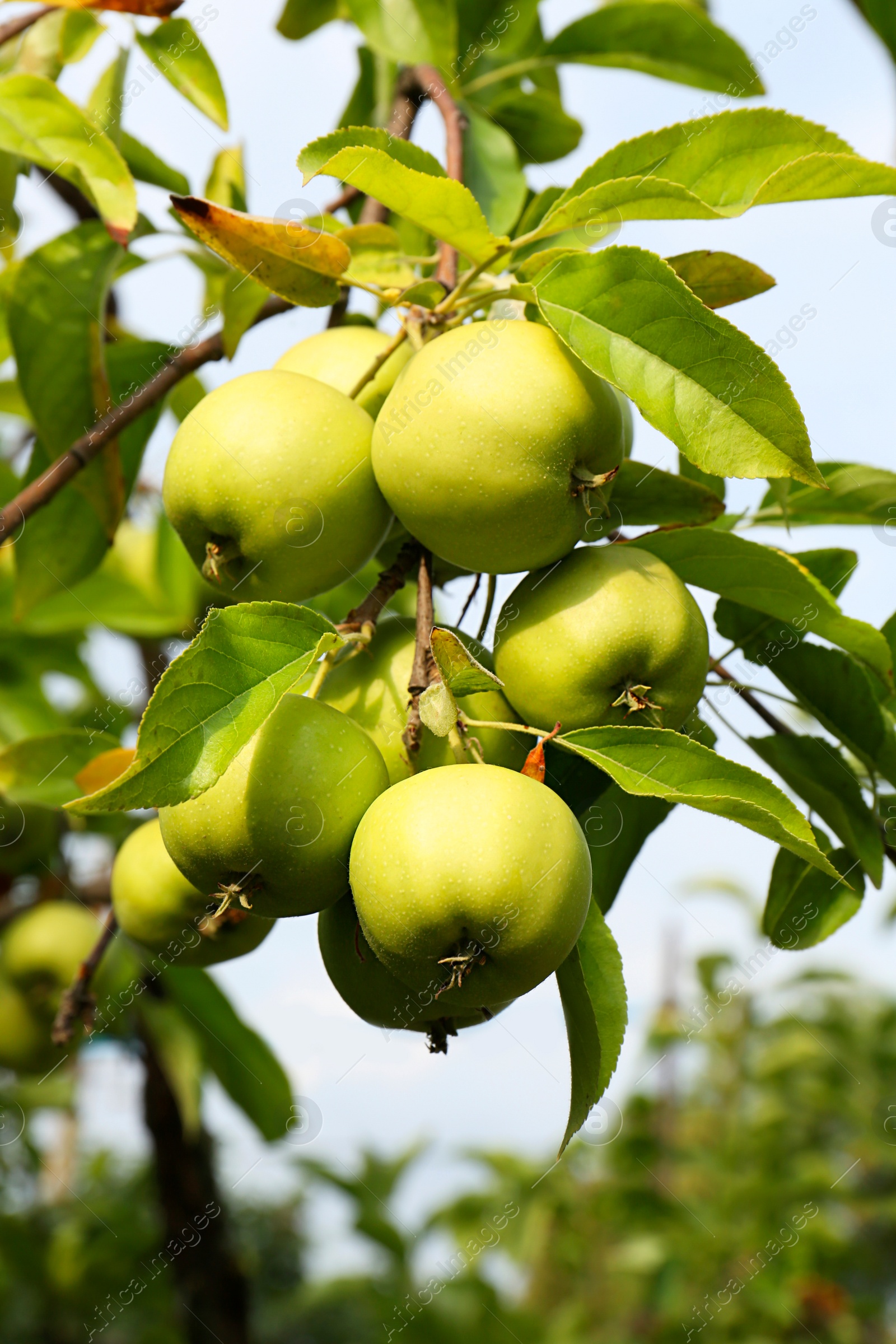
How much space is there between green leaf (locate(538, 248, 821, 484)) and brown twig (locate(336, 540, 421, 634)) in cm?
22

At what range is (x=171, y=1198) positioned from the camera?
1.99m

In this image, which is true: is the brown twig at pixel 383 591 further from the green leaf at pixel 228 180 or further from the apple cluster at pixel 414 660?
the green leaf at pixel 228 180

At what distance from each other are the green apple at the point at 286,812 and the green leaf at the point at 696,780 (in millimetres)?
149

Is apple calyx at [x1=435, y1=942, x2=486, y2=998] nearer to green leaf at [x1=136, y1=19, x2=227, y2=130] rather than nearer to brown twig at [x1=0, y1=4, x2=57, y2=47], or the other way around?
green leaf at [x1=136, y1=19, x2=227, y2=130]

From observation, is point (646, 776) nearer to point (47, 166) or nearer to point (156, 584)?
point (47, 166)

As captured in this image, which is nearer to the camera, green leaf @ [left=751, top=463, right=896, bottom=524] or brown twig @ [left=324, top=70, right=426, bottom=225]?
green leaf @ [left=751, top=463, right=896, bottom=524]

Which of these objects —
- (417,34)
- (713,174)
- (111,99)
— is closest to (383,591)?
(713,174)

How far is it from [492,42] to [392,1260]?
349 cm

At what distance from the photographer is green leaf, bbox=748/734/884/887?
0.95 metres

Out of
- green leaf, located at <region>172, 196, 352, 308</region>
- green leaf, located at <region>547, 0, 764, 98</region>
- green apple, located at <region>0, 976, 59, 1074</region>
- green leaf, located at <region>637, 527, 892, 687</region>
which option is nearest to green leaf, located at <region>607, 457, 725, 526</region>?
green leaf, located at <region>637, 527, 892, 687</region>

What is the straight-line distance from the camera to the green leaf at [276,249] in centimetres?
76

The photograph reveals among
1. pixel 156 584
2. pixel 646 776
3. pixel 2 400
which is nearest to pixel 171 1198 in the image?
pixel 156 584

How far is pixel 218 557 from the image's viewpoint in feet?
2.64

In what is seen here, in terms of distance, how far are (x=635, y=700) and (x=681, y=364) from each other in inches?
9.0
